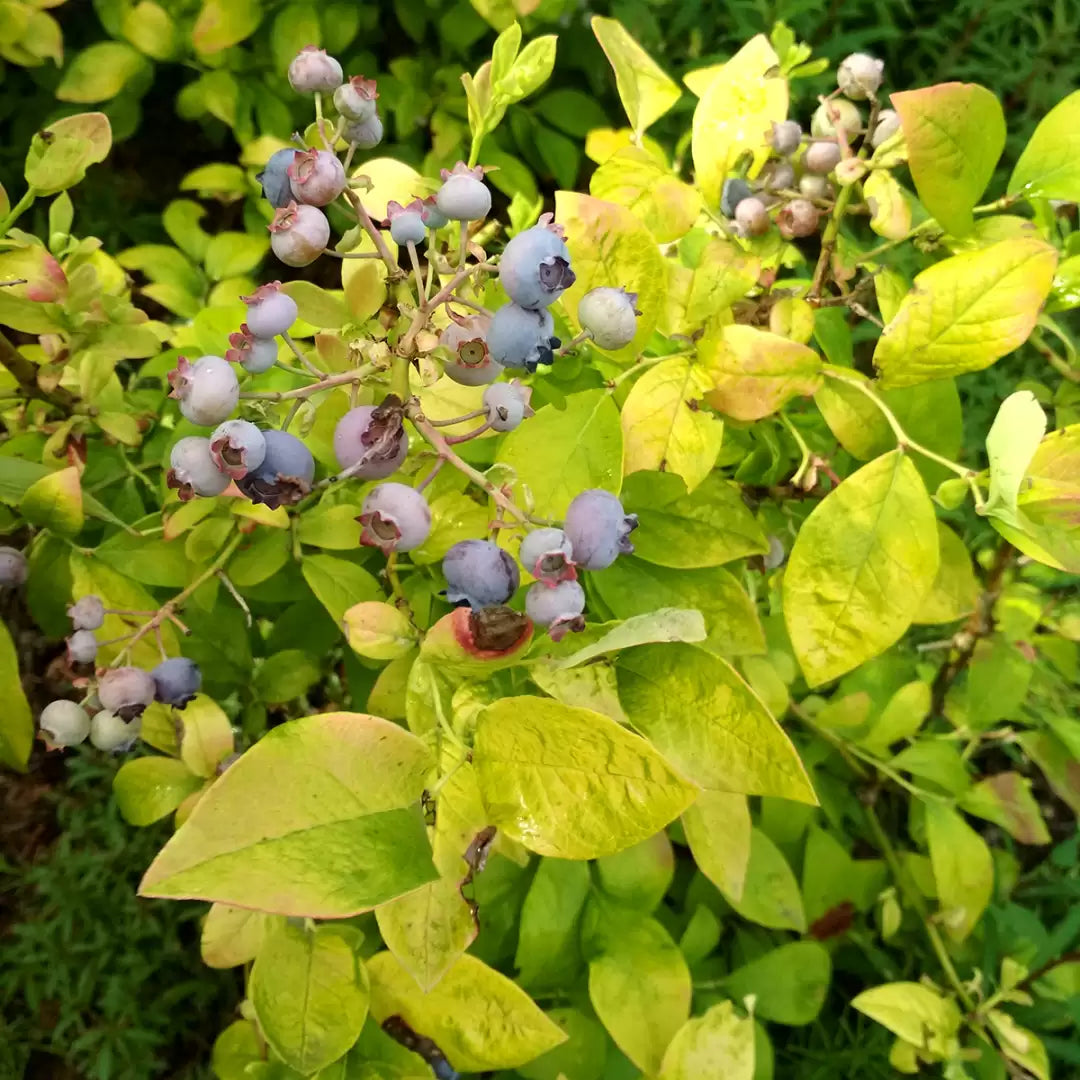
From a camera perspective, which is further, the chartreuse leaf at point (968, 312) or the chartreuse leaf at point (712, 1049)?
the chartreuse leaf at point (712, 1049)

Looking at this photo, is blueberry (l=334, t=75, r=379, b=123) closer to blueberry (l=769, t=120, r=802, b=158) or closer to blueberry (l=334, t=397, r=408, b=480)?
blueberry (l=334, t=397, r=408, b=480)

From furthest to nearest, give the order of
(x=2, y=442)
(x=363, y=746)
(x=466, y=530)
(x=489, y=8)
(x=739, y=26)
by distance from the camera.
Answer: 1. (x=739, y=26)
2. (x=489, y=8)
3. (x=2, y=442)
4. (x=466, y=530)
5. (x=363, y=746)

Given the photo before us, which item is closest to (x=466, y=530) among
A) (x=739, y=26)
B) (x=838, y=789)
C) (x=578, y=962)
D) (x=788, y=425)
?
(x=788, y=425)

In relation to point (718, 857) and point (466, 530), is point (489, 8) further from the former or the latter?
point (718, 857)

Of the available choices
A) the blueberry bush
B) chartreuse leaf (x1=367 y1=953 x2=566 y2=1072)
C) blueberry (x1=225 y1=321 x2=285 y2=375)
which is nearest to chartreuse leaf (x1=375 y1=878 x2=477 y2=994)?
the blueberry bush

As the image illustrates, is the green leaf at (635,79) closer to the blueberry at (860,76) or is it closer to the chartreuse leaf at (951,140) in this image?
the blueberry at (860,76)

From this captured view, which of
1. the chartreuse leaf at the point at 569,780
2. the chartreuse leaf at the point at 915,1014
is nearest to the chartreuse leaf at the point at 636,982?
the chartreuse leaf at the point at 915,1014
